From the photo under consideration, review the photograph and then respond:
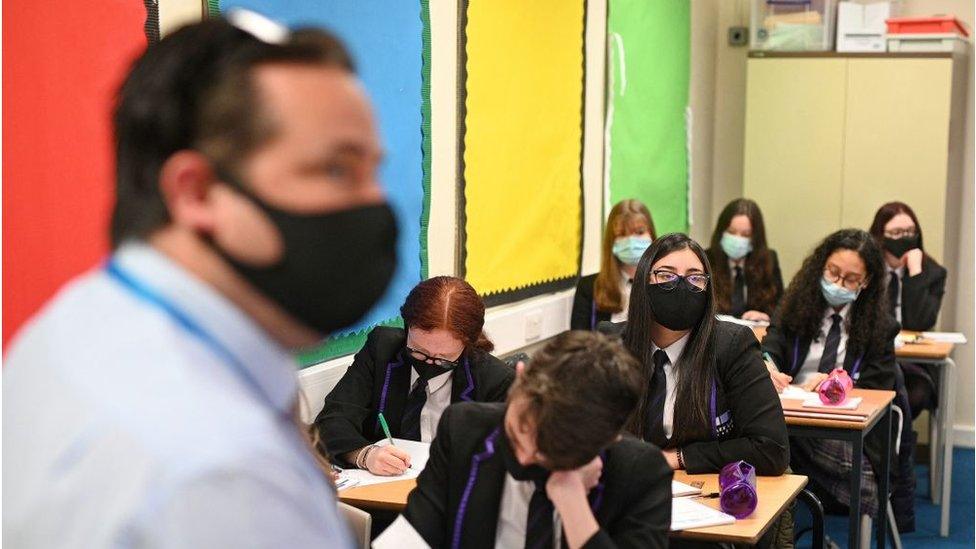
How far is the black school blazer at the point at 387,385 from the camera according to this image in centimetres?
329

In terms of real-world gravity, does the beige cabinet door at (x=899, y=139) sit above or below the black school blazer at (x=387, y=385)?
above

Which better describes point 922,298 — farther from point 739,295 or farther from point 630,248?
point 630,248

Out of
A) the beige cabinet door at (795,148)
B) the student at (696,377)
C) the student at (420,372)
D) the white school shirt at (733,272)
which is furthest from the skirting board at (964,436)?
the student at (420,372)

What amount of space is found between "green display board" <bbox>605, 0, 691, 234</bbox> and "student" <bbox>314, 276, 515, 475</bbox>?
8.22ft

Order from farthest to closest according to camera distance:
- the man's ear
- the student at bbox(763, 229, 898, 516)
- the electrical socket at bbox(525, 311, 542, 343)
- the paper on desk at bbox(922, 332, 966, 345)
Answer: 1. the paper on desk at bbox(922, 332, 966, 345)
2. the electrical socket at bbox(525, 311, 542, 343)
3. the student at bbox(763, 229, 898, 516)
4. the man's ear

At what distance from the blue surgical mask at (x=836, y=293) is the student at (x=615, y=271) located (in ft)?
2.78

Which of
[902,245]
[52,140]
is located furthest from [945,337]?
[52,140]

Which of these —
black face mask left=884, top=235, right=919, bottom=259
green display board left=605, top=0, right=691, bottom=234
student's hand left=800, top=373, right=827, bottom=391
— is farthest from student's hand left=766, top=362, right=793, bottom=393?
black face mask left=884, top=235, right=919, bottom=259

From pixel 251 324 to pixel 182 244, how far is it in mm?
69

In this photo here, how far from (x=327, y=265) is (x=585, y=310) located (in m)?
4.34

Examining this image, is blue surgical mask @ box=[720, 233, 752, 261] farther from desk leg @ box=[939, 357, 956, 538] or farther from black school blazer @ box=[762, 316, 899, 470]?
black school blazer @ box=[762, 316, 899, 470]

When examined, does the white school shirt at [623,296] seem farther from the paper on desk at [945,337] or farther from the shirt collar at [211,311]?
the shirt collar at [211,311]

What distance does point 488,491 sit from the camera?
2.21 m

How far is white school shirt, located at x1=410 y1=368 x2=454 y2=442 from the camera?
3.33 metres
